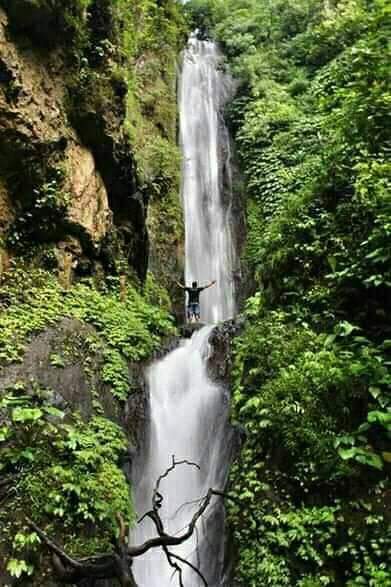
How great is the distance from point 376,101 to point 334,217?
156cm

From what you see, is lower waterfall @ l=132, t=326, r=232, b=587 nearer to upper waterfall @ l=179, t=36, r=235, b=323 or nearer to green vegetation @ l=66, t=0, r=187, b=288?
green vegetation @ l=66, t=0, r=187, b=288

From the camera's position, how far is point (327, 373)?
184 inches

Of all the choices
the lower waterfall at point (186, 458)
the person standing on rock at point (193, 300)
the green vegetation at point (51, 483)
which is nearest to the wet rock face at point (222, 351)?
the lower waterfall at point (186, 458)

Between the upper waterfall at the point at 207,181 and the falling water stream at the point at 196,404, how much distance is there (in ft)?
0.12

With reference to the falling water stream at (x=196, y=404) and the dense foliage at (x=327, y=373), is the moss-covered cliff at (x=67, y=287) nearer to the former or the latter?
the falling water stream at (x=196, y=404)

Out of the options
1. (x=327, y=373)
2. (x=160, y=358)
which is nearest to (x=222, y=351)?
(x=160, y=358)

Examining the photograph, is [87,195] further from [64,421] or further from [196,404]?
[64,421]

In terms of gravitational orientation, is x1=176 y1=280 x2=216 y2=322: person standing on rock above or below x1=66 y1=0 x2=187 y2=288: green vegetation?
below

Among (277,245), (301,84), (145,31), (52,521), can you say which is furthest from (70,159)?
(301,84)

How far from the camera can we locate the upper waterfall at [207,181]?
1450cm

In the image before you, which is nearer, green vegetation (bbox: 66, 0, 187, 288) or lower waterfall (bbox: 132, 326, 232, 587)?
lower waterfall (bbox: 132, 326, 232, 587)

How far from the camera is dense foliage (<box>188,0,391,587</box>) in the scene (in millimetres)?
4066

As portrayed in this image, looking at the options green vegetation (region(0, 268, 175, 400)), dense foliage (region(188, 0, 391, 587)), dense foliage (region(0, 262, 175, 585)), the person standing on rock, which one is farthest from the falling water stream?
the person standing on rock

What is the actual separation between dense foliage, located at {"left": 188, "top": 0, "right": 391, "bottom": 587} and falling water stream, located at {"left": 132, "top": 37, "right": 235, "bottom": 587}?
1037 mm
